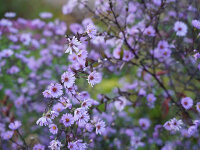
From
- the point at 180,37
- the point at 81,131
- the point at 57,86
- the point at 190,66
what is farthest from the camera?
the point at 190,66

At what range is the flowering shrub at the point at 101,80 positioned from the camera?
1454 mm

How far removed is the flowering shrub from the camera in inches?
57.2

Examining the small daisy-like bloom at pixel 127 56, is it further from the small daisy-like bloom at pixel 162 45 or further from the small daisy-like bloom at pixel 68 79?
the small daisy-like bloom at pixel 68 79

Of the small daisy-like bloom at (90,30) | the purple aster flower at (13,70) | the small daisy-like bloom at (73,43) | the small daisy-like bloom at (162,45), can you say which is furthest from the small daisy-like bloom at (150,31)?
the purple aster flower at (13,70)

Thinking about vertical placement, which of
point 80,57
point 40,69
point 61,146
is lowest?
point 61,146

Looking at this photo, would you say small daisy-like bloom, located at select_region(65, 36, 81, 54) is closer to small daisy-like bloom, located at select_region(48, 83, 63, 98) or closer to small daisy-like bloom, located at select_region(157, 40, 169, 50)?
small daisy-like bloom, located at select_region(48, 83, 63, 98)

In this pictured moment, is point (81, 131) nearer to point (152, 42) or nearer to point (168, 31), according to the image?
point (152, 42)

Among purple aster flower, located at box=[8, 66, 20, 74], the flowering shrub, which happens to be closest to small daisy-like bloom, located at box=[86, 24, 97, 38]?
the flowering shrub

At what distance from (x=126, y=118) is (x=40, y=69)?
1.09 m

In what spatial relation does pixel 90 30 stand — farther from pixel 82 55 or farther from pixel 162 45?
pixel 162 45

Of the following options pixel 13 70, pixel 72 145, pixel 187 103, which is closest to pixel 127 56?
pixel 187 103

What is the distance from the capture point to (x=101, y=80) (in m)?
2.08

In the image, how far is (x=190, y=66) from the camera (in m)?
2.25

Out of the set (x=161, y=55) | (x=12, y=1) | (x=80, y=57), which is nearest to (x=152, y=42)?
(x=161, y=55)
